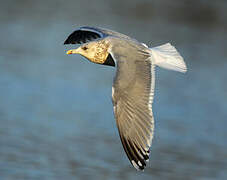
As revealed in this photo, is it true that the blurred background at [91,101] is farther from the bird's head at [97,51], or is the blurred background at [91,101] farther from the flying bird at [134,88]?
the flying bird at [134,88]

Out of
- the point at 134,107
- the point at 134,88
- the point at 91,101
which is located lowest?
the point at 91,101

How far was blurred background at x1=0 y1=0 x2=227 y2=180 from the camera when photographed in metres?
7.48

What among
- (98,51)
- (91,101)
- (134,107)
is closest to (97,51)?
(98,51)

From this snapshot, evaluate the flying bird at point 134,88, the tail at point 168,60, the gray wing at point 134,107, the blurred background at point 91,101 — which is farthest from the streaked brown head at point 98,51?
the blurred background at point 91,101

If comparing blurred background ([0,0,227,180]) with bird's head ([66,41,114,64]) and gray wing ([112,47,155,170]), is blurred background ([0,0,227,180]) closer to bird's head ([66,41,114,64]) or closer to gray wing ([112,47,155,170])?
bird's head ([66,41,114,64])

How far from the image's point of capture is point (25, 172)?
695cm

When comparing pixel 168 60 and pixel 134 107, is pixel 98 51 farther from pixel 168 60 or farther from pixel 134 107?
pixel 134 107

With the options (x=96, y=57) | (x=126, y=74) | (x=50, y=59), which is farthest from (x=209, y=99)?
(x=126, y=74)

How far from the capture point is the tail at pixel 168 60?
6215 mm

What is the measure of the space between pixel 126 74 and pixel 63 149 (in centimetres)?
242

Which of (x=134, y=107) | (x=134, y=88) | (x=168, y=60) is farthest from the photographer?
(x=168, y=60)

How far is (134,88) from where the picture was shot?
5641 mm

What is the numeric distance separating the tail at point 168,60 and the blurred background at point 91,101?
152cm

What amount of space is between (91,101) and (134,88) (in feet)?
13.1
